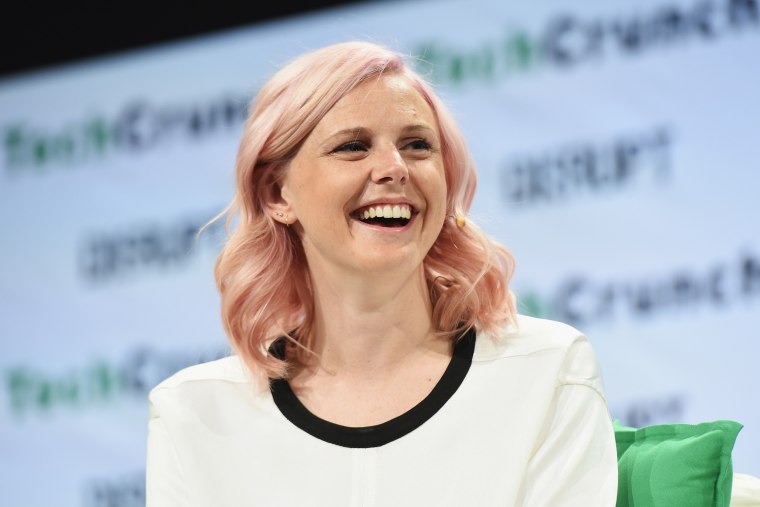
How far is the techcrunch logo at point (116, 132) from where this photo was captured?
408 centimetres

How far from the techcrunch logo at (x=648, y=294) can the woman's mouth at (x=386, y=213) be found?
113cm

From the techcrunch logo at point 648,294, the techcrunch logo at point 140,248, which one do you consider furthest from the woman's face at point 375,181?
the techcrunch logo at point 140,248

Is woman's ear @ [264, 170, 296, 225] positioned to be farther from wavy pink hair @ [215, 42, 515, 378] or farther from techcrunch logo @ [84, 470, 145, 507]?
techcrunch logo @ [84, 470, 145, 507]

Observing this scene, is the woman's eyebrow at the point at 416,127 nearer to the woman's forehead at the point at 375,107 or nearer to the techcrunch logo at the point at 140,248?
the woman's forehead at the point at 375,107

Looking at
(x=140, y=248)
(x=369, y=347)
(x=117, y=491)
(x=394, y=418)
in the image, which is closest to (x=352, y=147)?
(x=369, y=347)

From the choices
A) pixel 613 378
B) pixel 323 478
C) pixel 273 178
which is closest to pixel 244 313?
pixel 273 178

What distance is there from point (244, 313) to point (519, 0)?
5.50 ft

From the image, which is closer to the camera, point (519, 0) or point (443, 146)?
point (443, 146)

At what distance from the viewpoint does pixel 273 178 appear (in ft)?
7.44

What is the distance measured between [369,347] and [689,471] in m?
0.67

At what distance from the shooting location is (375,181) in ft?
6.73

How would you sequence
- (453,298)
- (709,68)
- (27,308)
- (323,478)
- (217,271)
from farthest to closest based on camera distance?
1. (27,308)
2. (709,68)
3. (217,271)
4. (453,298)
5. (323,478)

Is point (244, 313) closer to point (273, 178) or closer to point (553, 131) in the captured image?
point (273, 178)

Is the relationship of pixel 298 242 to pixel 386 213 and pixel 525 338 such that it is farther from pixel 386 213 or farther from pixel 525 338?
pixel 525 338
